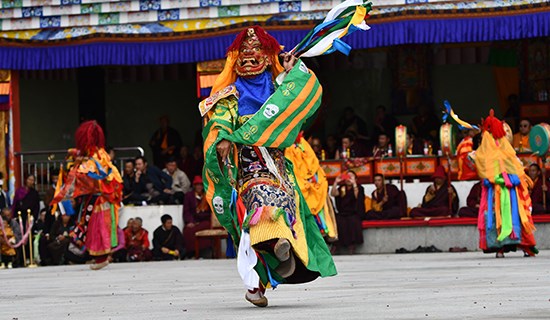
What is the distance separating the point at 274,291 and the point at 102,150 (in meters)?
6.63

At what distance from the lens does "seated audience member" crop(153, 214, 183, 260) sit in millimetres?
20906

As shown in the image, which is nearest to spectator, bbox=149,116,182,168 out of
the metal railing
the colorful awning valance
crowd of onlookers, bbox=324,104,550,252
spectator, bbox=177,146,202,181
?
spectator, bbox=177,146,202,181

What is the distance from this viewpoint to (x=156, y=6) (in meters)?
21.8

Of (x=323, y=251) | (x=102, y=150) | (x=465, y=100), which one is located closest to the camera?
(x=323, y=251)

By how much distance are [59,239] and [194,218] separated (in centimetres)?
192

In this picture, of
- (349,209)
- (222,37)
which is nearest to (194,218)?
(349,209)

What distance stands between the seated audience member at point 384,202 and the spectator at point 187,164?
3.59 metres

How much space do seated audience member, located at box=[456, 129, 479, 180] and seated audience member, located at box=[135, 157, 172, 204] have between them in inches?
171

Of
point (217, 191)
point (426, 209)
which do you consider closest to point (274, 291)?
point (217, 191)

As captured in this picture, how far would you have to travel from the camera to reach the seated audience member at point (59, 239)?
2086cm

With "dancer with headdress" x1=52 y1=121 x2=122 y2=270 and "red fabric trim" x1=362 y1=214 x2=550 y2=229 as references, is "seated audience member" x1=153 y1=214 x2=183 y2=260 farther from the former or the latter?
"dancer with headdress" x1=52 y1=121 x2=122 y2=270

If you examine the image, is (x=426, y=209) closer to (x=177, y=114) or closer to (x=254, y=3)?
(x=254, y=3)

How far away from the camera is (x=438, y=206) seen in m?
20.5

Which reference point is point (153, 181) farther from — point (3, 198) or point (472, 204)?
point (472, 204)
